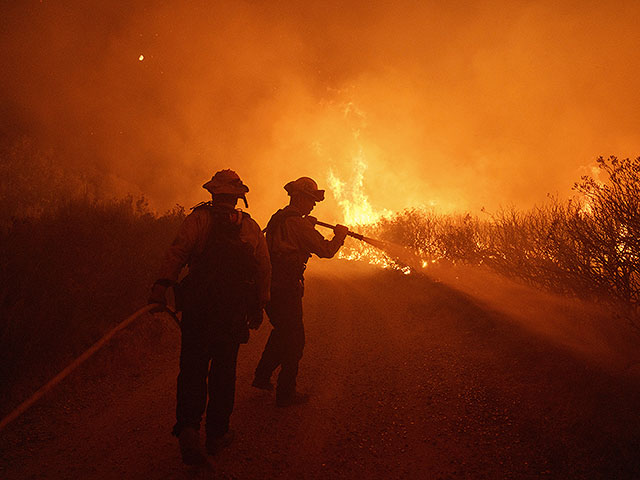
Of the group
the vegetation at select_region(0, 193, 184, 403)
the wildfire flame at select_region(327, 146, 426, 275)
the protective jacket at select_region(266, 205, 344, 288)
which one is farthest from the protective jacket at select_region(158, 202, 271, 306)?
the wildfire flame at select_region(327, 146, 426, 275)

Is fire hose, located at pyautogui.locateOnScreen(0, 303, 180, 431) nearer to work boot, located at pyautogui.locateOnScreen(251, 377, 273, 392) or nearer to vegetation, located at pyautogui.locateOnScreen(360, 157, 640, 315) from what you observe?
work boot, located at pyautogui.locateOnScreen(251, 377, 273, 392)

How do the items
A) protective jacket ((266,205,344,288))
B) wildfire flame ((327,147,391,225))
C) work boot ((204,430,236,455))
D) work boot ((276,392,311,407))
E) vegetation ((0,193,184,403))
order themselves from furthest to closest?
wildfire flame ((327,147,391,225)) < vegetation ((0,193,184,403)) < protective jacket ((266,205,344,288)) < work boot ((276,392,311,407)) < work boot ((204,430,236,455))

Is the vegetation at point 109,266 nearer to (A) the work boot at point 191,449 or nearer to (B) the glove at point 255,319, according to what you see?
(A) the work boot at point 191,449

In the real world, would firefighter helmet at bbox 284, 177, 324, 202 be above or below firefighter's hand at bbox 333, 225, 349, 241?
above

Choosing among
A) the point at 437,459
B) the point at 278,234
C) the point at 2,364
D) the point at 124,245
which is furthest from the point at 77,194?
the point at 437,459

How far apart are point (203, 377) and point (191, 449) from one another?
541 mm

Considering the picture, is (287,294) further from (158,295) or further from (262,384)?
(158,295)

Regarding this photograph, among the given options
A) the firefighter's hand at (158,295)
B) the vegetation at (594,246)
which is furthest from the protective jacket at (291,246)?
the vegetation at (594,246)

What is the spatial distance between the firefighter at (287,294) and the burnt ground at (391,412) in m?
0.25

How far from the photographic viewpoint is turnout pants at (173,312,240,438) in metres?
3.18

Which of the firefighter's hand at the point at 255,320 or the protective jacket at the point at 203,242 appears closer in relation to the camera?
the protective jacket at the point at 203,242

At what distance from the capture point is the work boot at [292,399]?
166 inches

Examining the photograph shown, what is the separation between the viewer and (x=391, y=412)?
13.6 ft

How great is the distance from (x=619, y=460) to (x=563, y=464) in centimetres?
40
